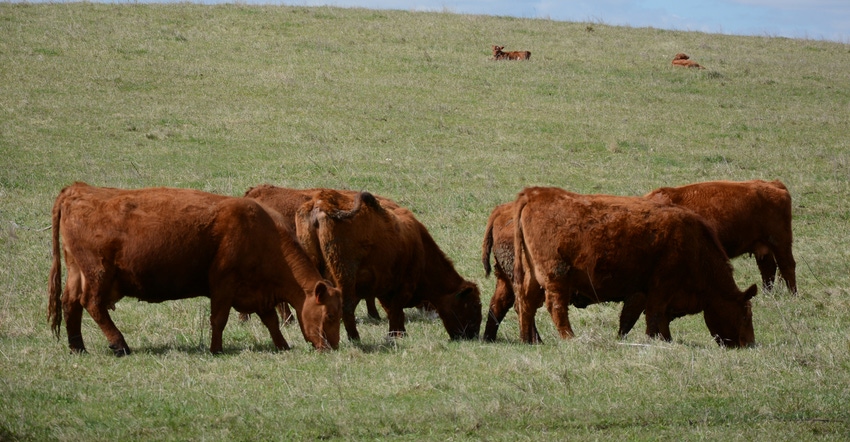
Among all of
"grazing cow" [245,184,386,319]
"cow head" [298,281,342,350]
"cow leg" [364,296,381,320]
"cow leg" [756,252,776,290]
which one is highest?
"grazing cow" [245,184,386,319]

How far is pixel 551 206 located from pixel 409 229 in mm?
1853

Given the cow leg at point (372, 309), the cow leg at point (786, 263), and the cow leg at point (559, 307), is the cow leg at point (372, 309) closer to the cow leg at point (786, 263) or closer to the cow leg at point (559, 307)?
the cow leg at point (559, 307)

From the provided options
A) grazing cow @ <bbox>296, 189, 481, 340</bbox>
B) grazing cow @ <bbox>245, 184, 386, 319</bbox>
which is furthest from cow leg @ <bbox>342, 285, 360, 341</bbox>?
grazing cow @ <bbox>245, 184, 386, 319</bbox>

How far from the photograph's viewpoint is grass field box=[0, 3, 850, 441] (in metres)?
7.66

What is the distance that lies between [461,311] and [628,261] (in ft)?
7.32

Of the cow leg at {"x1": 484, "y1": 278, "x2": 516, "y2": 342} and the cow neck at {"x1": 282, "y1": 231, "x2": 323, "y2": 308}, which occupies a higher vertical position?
the cow neck at {"x1": 282, "y1": 231, "x2": 323, "y2": 308}

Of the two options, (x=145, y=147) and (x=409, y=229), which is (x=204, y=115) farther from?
(x=409, y=229)

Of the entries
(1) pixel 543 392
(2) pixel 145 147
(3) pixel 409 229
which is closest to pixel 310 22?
(2) pixel 145 147

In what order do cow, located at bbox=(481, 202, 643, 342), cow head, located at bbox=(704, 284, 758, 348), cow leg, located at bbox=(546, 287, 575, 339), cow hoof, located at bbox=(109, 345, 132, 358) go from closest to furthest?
cow hoof, located at bbox=(109, 345, 132, 358) < cow leg, located at bbox=(546, 287, 575, 339) < cow head, located at bbox=(704, 284, 758, 348) < cow, located at bbox=(481, 202, 643, 342)

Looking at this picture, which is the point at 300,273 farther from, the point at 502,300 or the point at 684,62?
the point at 684,62

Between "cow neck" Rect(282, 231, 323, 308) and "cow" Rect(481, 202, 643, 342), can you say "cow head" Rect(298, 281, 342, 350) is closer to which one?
"cow neck" Rect(282, 231, 323, 308)

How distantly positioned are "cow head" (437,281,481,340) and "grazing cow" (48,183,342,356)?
220 cm

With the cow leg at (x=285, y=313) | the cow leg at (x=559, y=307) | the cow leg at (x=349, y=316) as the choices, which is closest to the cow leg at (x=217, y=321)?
the cow leg at (x=349, y=316)

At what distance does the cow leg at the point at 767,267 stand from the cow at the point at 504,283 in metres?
4.07
